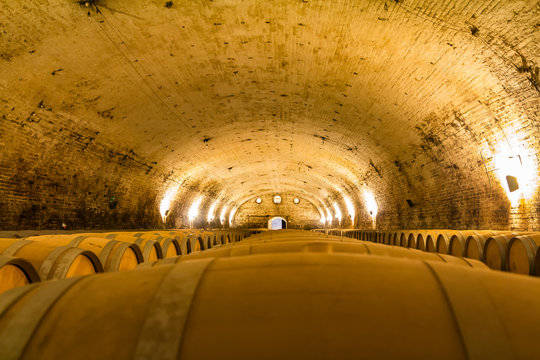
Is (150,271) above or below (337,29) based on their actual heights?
below

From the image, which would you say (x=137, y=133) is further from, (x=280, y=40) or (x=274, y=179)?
(x=274, y=179)

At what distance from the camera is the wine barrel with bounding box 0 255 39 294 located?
2010 mm

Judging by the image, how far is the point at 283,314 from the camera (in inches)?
35.8

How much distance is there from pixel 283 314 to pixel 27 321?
709mm

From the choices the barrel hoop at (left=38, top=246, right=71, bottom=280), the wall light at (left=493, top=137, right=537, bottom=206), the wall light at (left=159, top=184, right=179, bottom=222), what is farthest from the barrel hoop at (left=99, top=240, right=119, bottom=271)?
the wall light at (left=159, top=184, right=179, bottom=222)

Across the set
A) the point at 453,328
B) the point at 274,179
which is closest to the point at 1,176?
the point at 453,328

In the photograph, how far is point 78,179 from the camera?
8.52 meters

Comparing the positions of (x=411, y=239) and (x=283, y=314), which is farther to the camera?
(x=411, y=239)

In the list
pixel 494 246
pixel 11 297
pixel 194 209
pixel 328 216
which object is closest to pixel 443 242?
pixel 494 246

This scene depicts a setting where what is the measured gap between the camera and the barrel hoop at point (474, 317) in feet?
2.71

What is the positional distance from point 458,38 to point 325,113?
4.35 metres

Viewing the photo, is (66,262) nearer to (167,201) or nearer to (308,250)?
(308,250)

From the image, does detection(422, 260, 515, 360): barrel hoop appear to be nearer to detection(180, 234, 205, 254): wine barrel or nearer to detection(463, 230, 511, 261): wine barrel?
detection(463, 230, 511, 261): wine barrel

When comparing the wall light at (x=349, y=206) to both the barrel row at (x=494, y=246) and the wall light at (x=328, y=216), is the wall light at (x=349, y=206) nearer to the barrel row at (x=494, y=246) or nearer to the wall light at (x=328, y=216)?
the wall light at (x=328, y=216)
